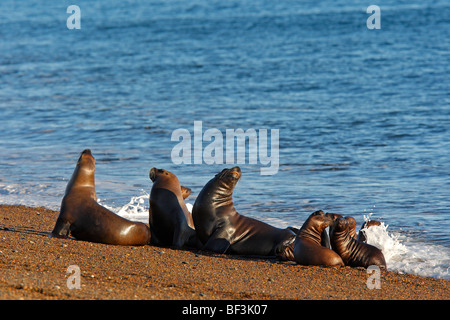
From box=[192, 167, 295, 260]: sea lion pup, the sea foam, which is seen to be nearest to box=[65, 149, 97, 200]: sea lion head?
box=[192, 167, 295, 260]: sea lion pup

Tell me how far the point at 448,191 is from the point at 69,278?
6808mm

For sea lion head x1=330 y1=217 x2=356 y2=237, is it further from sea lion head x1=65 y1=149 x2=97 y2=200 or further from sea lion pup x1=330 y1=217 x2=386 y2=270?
sea lion head x1=65 y1=149 x2=97 y2=200

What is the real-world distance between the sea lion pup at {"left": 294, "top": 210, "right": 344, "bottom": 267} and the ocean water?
835 mm

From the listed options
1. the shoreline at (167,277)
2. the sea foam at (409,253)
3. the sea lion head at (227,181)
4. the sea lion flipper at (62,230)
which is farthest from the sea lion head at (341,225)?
the sea lion flipper at (62,230)

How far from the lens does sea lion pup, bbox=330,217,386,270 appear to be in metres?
7.39

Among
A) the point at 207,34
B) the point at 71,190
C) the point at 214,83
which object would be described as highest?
the point at 207,34

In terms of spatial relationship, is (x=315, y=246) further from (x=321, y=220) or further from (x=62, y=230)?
(x=62, y=230)

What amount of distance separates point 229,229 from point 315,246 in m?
1.20

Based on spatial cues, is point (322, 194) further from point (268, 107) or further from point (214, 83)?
point (214, 83)

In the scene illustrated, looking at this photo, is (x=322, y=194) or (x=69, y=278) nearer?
(x=69, y=278)

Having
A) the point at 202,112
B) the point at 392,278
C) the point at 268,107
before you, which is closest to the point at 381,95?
the point at 268,107

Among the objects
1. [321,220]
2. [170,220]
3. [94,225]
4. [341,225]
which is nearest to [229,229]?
[170,220]

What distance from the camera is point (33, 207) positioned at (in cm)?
1034

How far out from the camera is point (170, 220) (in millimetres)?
8273
